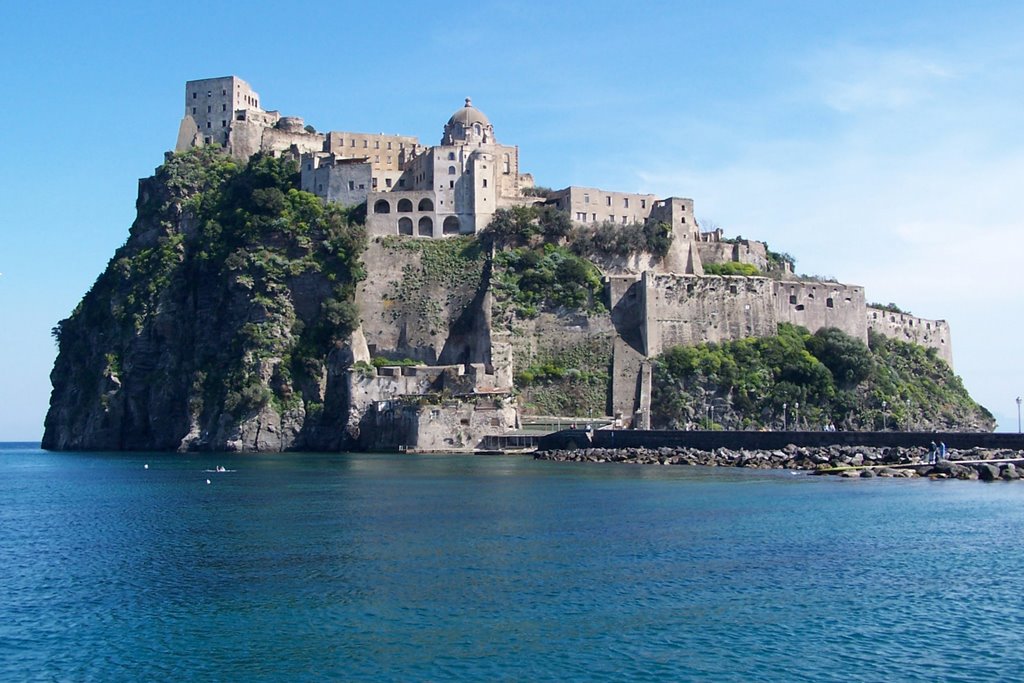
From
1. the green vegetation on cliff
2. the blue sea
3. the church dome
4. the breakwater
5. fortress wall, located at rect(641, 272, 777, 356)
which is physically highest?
the church dome

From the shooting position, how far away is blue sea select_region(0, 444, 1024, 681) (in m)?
15.4

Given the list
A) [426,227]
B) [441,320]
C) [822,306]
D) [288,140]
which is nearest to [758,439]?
[822,306]

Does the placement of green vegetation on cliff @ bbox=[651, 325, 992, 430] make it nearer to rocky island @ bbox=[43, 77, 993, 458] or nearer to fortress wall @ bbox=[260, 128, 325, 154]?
rocky island @ bbox=[43, 77, 993, 458]

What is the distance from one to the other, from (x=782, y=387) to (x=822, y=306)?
10.4 metres

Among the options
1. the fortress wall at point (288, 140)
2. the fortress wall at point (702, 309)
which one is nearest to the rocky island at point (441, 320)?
the fortress wall at point (702, 309)

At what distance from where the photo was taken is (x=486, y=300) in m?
66.6

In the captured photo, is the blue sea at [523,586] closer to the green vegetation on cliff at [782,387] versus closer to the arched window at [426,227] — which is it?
the green vegetation on cliff at [782,387]

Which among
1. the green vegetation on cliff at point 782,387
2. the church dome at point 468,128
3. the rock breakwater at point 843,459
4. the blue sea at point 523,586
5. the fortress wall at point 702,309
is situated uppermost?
the church dome at point 468,128

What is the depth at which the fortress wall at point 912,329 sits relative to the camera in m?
77.4

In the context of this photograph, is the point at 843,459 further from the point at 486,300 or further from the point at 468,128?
the point at 468,128

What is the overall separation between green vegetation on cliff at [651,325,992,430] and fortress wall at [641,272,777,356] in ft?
3.32

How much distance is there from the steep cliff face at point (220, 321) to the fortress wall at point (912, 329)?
123ft

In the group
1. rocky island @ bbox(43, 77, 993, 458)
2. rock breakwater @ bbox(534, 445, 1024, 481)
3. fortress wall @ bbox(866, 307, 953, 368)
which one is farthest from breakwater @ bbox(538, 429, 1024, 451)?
fortress wall @ bbox(866, 307, 953, 368)

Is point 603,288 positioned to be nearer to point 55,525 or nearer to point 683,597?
point 55,525
